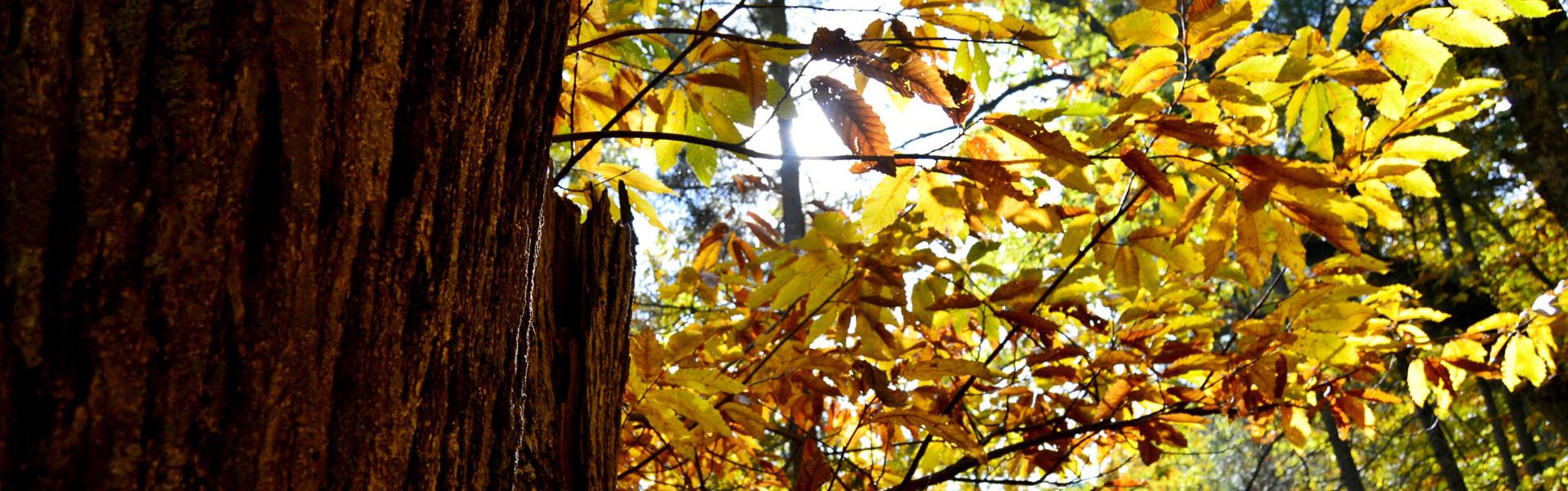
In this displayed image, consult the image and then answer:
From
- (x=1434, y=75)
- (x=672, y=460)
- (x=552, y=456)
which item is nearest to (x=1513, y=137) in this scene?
(x=1434, y=75)

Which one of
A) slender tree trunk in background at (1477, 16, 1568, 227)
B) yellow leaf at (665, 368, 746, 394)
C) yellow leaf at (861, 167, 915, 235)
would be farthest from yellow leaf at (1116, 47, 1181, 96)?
slender tree trunk in background at (1477, 16, 1568, 227)

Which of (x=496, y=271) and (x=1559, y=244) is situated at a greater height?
(x=1559, y=244)

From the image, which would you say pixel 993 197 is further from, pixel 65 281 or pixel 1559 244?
pixel 1559 244

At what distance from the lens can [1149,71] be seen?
4.59 ft

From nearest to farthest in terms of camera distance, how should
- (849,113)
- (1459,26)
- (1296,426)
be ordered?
1. (849,113)
2. (1459,26)
3. (1296,426)

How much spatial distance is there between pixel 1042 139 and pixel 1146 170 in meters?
0.21

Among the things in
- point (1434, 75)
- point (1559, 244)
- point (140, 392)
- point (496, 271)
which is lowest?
point (140, 392)

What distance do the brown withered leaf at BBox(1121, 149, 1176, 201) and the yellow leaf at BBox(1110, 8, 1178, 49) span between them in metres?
0.25

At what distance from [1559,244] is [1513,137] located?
1.13 meters

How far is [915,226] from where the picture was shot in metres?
1.88

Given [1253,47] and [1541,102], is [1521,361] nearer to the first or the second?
[1253,47]

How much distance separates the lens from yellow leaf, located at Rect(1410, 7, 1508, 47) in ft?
4.41

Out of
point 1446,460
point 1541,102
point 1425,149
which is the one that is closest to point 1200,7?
point 1425,149

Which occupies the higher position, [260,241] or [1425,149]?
[1425,149]
